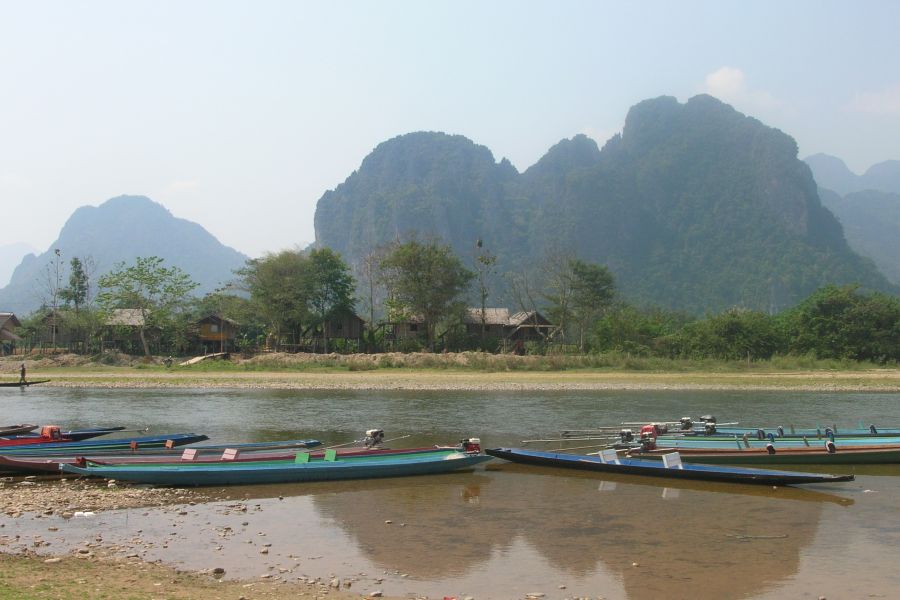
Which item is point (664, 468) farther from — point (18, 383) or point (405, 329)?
point (405, 329)

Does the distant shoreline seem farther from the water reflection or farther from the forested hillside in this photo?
the forested hillside

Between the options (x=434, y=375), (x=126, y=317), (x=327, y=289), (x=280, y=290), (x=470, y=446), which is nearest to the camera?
(x=470, y=446)

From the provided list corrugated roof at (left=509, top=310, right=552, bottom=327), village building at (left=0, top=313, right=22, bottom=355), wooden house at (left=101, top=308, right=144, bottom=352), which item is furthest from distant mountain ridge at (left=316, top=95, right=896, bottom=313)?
village building at (left=0, top=313, right=22, bottom=355)

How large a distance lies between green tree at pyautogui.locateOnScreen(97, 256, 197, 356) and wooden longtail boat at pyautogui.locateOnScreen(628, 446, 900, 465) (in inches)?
2172

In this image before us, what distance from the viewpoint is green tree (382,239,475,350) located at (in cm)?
6331

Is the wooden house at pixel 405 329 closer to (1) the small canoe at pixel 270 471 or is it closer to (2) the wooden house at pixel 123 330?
(2) the wooden house at pixel 123 330

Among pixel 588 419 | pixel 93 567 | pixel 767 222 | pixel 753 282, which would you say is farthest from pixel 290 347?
pixel 767 222

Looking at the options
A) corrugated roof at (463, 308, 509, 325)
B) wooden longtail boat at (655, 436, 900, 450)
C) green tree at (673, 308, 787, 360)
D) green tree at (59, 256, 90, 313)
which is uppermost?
green tree at (59, 256, 90, 313)

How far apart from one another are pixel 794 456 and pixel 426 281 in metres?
47.0

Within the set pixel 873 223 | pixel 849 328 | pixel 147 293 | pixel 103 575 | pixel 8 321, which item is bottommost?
pixel 103 575

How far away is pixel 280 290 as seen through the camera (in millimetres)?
63469

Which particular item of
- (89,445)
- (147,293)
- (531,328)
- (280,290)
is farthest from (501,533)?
(147,293)

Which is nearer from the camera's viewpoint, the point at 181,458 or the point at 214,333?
the point at 181,458

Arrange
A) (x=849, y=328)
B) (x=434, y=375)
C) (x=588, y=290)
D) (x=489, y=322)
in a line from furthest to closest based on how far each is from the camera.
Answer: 1. (x=489, y=322)
2. (x=588, y=290)
3. (x=849, y=328)
4. (x=434, y=375)
